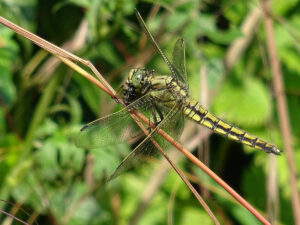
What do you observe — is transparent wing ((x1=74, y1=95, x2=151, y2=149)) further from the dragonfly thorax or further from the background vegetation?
the background vegetation

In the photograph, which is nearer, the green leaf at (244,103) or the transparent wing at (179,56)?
the transparent wing at (179,56)

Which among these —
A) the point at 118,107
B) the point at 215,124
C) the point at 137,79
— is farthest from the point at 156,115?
the point at 118,107

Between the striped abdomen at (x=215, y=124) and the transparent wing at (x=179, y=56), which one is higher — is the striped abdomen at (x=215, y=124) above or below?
below

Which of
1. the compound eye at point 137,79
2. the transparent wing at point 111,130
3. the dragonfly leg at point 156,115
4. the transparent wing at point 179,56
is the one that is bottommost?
the transparent wing at point 111,130

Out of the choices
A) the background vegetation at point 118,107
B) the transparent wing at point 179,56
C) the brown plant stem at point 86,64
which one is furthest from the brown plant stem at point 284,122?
the brown plant stem at point 86,64

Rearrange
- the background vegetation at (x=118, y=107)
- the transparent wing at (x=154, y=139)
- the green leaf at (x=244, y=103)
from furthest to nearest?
the green leaf at (x=244, y=103)
the background vegetation at (x=118, y=107)
the transparent wing at (x=154, y=139)

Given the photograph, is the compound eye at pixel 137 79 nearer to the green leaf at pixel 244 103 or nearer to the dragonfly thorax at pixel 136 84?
the dragonfly thorax at pixel 136 84

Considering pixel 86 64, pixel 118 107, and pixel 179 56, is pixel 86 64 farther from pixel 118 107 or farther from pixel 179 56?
pixel 118 107
